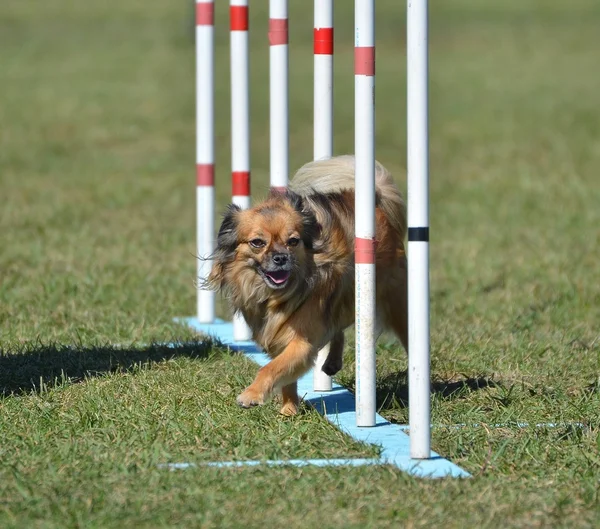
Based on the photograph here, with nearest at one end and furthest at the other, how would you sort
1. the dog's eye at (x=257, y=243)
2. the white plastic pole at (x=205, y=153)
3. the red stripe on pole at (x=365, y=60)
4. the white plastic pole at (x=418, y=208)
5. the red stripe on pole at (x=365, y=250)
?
the white plastic pole at (x=418, y=208) < the red stripe on pole at (x=365, y=60) < the red stripe on pole at (x=365, y=250) < the dog's eye at (x=257, y=243) < the white plastic pole at (x=205, y=153)

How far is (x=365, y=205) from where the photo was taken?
196 inches

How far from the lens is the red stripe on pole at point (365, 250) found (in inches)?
196

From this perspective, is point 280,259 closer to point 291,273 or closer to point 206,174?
point 291,273

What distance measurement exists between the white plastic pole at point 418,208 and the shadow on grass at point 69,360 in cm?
199

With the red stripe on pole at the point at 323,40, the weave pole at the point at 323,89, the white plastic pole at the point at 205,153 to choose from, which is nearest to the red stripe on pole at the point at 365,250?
the weave pole at the point at 323,89

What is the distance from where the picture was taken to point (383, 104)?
61.4ft

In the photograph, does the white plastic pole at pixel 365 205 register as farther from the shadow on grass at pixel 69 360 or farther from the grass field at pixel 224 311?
the shadow on grass at pixel 69 360

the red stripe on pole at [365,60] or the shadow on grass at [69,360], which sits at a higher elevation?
the red stripe on pole at [365,60]

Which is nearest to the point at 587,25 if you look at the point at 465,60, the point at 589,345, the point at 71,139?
the point at 465,60

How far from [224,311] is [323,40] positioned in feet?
6.92

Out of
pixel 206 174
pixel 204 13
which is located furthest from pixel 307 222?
pixel 204 13

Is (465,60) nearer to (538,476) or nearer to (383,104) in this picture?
(383,104)

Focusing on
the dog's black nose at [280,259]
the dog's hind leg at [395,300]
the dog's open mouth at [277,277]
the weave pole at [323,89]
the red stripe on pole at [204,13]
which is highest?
the red stripe on pole at [204,13]

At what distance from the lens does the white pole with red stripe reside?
6.87 meters
